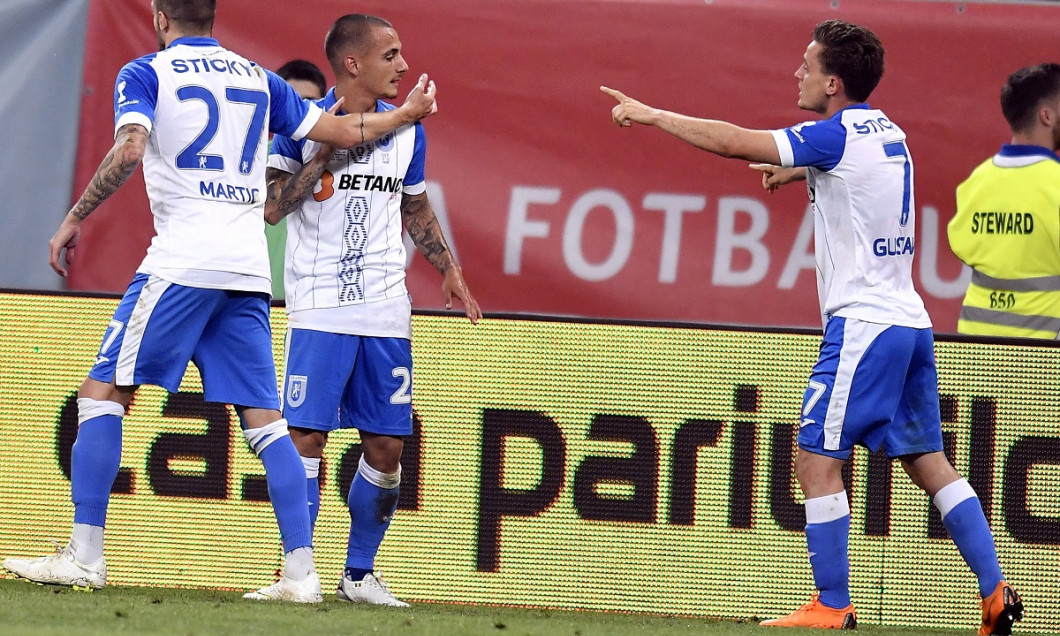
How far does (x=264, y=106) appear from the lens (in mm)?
4742

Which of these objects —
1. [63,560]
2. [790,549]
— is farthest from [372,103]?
[790,549]

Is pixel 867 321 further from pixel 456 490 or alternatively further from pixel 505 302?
pixel 505 302

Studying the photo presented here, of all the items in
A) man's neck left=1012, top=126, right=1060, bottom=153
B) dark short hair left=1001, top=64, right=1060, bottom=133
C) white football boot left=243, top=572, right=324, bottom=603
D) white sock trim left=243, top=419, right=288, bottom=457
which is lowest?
white football boot left=243, top=572, right=324, bottom=603

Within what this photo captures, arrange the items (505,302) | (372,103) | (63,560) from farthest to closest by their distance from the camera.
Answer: (505,302) < (372,103) < (63,560)

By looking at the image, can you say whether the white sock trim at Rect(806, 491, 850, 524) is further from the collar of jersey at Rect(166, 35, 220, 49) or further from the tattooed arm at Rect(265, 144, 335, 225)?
the collar of jersey at Rect(166, 35, 220, 49)

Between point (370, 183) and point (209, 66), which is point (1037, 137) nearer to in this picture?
point (370, 183)

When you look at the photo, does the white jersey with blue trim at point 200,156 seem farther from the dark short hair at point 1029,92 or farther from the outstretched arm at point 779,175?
the dark short hair at point 1029,92

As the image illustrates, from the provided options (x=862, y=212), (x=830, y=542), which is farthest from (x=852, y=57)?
(x=830, y=542)

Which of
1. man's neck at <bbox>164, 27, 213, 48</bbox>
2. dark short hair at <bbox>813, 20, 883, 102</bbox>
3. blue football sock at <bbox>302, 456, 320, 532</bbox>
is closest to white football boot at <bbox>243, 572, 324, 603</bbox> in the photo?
blue football sock at <bbox>302, 456, 320, 532</bbox>

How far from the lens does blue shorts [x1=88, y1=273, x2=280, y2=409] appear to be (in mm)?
4547

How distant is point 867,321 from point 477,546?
162 cm

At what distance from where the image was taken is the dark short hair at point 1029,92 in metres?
6.36

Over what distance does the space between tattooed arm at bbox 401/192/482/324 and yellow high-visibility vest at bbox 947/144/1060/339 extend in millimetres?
2361

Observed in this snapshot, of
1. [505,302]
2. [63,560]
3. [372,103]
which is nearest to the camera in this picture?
[63,560]
